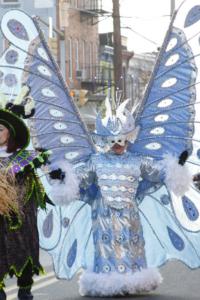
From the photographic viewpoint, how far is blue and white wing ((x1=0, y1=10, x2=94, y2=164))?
A: 940 centimetres

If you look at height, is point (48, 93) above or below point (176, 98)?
above

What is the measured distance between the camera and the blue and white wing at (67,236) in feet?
30.9

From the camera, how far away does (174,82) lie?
945 centimetres

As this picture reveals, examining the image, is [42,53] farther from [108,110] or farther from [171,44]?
[171,44]

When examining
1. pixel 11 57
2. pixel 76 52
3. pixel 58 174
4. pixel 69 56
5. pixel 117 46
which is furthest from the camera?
pixel 76 52

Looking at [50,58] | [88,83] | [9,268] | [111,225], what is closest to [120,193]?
[111,225]

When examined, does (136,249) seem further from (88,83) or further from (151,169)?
(88,83)

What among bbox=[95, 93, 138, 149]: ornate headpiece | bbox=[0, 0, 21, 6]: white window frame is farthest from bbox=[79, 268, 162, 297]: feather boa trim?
bbox=[0, 0, 21, 6]: white window frame

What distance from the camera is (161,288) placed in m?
9.34

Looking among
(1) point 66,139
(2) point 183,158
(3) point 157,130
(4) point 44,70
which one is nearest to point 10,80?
(4) point 44,70

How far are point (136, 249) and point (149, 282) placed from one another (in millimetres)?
336

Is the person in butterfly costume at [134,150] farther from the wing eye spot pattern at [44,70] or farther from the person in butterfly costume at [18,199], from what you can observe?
the person in butterfly costume at [18,199]

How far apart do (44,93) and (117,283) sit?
2.06m

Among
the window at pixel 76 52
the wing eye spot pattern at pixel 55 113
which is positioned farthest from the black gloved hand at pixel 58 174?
the window at pixel 76 52
